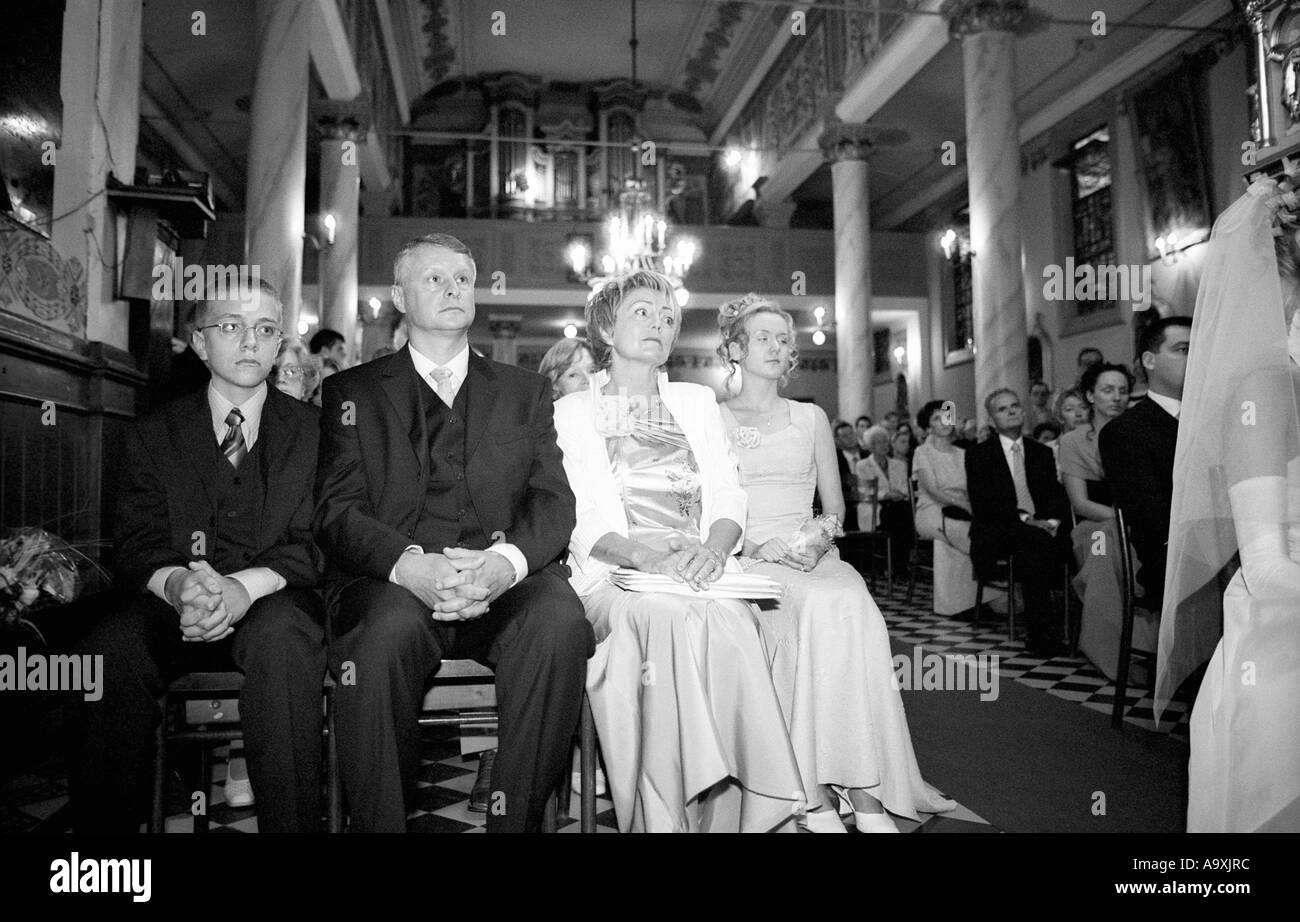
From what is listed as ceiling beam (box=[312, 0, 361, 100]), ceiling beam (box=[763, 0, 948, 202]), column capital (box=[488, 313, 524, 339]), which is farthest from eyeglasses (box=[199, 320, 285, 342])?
column capital (box=[488, 313, 524, 339])

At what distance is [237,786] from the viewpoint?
2.46m

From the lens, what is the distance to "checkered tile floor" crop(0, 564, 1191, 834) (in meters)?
2.28

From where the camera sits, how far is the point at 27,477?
9.66ft

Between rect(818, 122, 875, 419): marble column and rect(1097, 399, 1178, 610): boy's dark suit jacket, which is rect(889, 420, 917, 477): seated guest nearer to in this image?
rect(818, 122, 875, 419): marble column

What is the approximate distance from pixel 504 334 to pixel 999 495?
12.3m

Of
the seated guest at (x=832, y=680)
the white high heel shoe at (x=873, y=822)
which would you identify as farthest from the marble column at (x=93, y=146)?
the white high heel shoe at (x=873, y=822)

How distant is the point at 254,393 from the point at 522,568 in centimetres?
84

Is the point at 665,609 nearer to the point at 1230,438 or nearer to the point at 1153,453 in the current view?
the point at 1230,438

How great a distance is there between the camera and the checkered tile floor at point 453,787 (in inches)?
89.7

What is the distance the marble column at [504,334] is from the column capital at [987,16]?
9.01 meters

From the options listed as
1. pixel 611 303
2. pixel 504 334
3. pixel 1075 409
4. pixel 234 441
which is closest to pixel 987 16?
pixel 1075 409

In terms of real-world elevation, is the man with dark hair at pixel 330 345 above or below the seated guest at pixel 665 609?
above

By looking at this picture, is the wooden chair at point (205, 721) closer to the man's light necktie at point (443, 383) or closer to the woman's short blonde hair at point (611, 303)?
the man's light necktie at point (443, 383)
